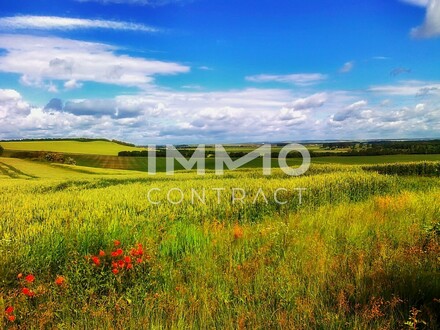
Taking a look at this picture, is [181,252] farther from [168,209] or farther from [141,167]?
[141,167]

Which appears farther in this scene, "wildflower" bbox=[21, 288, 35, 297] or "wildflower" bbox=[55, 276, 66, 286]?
"wildflower" bbox=[55, 276, 66, 286]

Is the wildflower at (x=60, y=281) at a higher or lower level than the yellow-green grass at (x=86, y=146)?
lower

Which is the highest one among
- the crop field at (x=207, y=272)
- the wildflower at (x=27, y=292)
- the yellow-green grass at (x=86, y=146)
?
the yellow-green grass at (x=86, y=146)

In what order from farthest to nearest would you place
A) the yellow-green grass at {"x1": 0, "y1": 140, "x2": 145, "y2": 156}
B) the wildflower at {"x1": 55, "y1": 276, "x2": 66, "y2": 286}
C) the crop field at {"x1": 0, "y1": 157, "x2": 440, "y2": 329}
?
the yellow-green grass at {"x1": 0, "y1": 140, "x2": 145, "y2": 156}
the wildflower at {"x1": 55, "y1": 276, "x2": 66, "y2": 286}
the crop field at {"x1": 0, "y1": 157, "x2": 440, "y2": 329}

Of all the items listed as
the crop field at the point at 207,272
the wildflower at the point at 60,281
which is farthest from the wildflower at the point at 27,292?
the wildflower at the point at 60,281

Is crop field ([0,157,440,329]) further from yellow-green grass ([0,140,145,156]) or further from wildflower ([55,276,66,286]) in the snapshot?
yellow-green grass ([0,140,145,156])

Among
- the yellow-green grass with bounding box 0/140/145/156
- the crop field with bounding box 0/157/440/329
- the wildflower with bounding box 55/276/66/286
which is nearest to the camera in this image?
the crop field with bounding box 0/157/440/329

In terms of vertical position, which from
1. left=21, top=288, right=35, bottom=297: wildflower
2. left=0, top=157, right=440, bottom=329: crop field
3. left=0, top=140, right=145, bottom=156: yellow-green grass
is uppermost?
left=0, top=140, right=145, bottom=156: yellow-green grass

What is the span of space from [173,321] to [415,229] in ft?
20.5

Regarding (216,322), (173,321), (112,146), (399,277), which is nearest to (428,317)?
(399,277)

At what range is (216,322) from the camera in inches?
160

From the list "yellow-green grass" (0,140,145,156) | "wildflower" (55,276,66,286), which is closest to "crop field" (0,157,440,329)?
"wildflower" (55,276,66,286)

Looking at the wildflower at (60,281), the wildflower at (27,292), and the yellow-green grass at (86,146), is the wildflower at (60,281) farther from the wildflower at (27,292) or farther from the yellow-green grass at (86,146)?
the yellow-green grass at (86,146)

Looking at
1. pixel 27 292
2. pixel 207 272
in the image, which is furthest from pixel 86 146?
pixel 27 292
